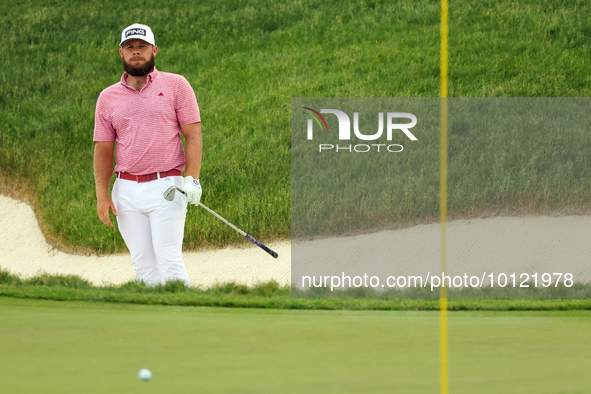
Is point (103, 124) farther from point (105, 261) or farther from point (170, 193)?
point (105, 261)

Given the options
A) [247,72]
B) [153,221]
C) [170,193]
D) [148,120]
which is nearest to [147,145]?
[148,120]

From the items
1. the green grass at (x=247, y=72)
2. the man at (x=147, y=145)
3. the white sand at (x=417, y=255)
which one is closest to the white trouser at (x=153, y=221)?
the man at (x=147, y=145)

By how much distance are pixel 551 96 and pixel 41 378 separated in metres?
11.0

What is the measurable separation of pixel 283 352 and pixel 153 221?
2615mm

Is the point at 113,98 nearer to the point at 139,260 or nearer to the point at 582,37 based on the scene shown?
the point at 139,260

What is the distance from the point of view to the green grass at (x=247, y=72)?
10.4 m

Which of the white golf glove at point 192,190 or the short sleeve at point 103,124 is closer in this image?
the white golf glove at point 192,190

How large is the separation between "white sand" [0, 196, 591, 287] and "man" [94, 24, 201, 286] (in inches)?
133

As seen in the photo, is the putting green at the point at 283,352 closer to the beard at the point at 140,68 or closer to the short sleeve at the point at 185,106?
the short sleeve at the point at 185,106

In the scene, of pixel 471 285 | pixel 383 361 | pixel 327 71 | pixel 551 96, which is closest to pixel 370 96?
pixel 327 71

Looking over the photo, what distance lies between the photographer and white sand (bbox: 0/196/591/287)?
8922 millimetres

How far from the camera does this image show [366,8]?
50.9ft

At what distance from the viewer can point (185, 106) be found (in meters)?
5.20

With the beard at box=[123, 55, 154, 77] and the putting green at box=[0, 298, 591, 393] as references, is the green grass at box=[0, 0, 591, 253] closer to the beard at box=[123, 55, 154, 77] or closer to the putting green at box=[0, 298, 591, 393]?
the beard at box=[123, 55, 154, 77]
